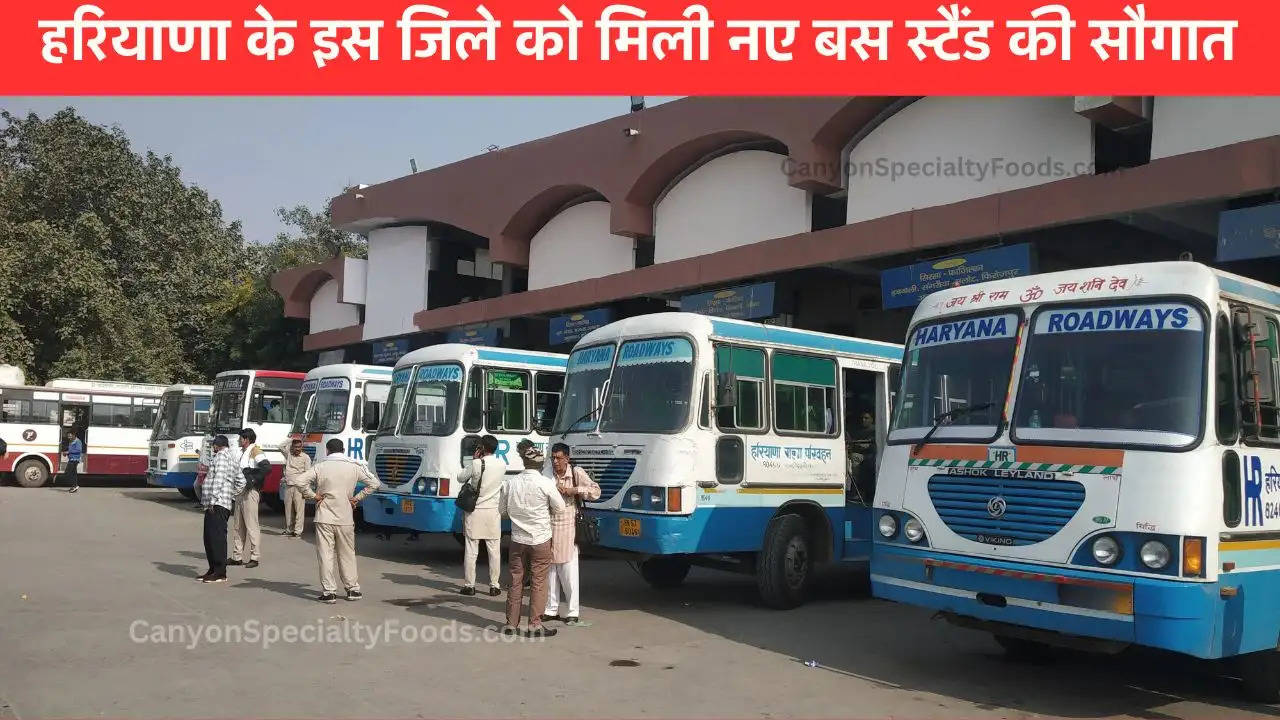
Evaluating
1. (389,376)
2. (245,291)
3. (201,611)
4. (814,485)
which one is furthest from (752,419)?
(245,291)

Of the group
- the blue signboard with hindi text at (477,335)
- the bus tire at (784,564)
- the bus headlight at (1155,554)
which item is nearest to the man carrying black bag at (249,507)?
the bus tire at (784,564)

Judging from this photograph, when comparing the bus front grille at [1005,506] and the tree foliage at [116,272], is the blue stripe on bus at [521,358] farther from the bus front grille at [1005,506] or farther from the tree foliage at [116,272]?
the tree foliage at [116,272]

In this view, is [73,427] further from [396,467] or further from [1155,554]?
[1155,554]

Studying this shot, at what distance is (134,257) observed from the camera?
4441cm

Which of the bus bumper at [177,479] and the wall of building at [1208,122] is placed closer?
the wall of building at [1208,122]

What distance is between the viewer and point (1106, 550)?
658 centimetres

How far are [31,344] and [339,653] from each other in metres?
33.3

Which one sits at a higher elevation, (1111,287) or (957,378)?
(1111,287)

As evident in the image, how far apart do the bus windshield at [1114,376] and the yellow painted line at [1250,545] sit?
2.14ft

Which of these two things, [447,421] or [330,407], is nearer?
[447,421]

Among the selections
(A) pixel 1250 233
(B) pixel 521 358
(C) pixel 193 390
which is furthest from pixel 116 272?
(A) pixel 1250 233

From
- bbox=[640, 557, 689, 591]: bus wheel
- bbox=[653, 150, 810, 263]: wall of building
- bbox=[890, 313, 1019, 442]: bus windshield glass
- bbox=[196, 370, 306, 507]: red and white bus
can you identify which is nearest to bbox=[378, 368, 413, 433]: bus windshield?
bbox=[640, 557, 689, 591]: bus wheel

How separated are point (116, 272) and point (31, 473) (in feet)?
52.5

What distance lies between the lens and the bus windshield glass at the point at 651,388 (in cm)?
1059
